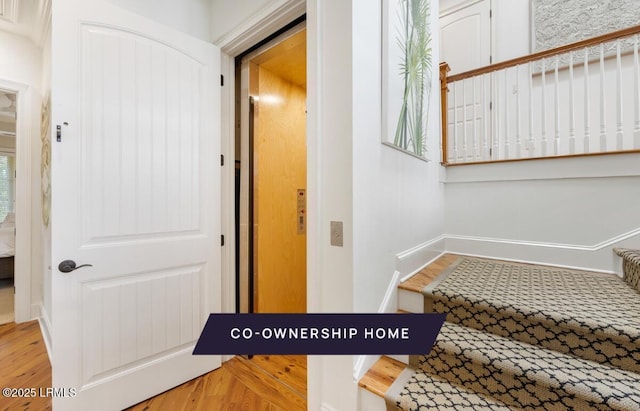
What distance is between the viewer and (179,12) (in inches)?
71.8

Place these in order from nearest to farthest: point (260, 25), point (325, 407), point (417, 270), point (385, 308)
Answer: point (325, 407) < point (385, 308) < point (260, 25) < point (417, 270)

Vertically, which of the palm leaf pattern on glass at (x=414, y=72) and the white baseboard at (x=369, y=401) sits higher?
the palm leaf pattern on glass at (x=414, y=72)

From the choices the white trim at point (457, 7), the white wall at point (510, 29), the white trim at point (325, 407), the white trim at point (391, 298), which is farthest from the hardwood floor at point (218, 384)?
the white trim at point (457, 7)

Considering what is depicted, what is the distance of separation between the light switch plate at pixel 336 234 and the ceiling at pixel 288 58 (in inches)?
52.2

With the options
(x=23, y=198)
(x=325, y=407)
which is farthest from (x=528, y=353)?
(x=23, y=198)

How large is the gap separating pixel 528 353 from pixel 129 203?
84.0 inches

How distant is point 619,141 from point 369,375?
101 inches

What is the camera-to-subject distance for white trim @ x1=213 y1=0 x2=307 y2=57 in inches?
60.1

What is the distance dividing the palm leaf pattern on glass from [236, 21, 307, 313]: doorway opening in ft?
2.19

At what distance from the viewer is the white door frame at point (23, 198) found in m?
2.54

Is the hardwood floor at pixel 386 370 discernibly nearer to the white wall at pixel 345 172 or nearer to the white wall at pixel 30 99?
the white wall at pixel 345 172

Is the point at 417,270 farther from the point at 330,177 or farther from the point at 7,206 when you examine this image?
the point at 7,206

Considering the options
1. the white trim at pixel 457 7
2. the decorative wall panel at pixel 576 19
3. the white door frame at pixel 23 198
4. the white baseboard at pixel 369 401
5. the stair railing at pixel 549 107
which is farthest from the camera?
the white trim at pixel 457 7

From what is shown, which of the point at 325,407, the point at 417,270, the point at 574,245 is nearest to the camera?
the point at 325,407
